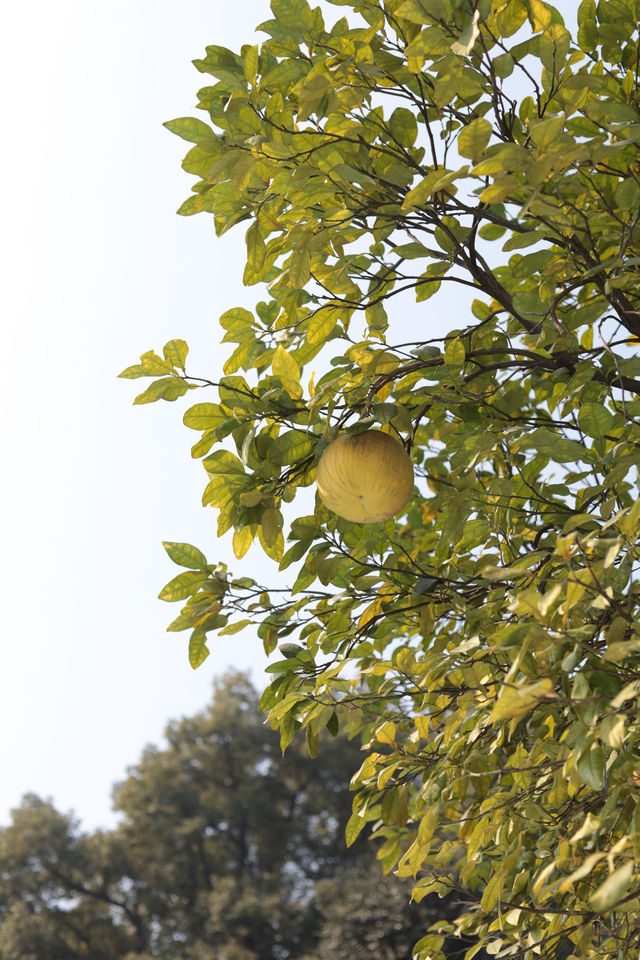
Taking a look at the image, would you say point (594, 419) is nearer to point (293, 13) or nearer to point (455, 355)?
point (455, 355)

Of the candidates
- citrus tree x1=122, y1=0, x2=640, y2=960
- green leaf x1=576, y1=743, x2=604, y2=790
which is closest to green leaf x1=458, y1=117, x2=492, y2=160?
citrus tree x1=122, y1=0, x2=640, y2=960

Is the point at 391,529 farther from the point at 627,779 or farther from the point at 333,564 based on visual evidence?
the point at 627,779

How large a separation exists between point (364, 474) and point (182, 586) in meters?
0.53

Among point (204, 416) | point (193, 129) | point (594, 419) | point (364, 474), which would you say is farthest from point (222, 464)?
point (594, 419)

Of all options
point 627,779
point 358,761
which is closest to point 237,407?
point 627,779

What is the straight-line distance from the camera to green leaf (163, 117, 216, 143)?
180cm

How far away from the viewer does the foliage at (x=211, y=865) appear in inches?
578

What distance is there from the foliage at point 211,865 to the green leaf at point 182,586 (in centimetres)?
1217

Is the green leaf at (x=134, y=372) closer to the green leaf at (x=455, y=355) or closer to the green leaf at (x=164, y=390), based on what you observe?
the green leaf at (x=164, y=390)

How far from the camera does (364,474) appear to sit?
68.9 inches

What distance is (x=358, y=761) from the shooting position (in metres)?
19.0

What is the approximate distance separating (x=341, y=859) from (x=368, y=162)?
19.2 metres

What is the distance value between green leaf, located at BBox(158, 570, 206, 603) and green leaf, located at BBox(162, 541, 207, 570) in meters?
0.02

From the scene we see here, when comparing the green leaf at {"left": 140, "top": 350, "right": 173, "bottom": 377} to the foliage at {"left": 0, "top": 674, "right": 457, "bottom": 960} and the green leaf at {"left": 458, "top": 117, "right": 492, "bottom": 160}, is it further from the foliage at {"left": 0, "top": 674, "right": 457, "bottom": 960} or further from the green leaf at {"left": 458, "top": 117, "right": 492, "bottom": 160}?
the foliage at {"left": 0, "top": 674, "right": 457, "bottom": 960}
